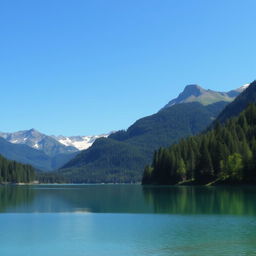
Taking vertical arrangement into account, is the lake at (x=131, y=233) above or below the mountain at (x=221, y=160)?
below

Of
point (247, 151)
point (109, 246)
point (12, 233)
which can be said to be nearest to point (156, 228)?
point (109, 246)

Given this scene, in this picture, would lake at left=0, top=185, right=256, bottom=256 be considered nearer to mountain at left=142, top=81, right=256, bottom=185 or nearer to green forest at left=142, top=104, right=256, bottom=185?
green forest at left=142, top=104, right=256, bottom=185

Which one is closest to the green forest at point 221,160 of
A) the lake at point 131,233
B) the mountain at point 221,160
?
the mountain at point 221,160

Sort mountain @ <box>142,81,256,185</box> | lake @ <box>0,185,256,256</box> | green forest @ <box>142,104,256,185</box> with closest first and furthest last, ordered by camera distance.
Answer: lake @ <box>0,185,256,256</box>, green forest @ <box>142,104,256,185</box>, mountain @ <box>142,81,256,185</box>

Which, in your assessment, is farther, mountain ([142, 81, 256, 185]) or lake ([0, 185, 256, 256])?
mountain ([142, 81, 256, 185])

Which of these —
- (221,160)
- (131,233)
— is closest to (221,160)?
(221,160)

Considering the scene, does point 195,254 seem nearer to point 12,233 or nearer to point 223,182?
point 12,233

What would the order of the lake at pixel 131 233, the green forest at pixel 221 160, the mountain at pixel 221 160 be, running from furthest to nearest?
1. the mountain at pixel 221 160
2. the green forest at pixel 221 160
3. the lake at pixel 131 233

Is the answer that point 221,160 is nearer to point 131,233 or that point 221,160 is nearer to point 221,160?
point 221,160

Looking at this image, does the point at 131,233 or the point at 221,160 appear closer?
the point at 131,233

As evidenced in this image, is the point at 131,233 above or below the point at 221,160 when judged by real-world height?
below

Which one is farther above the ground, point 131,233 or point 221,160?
point 221,160

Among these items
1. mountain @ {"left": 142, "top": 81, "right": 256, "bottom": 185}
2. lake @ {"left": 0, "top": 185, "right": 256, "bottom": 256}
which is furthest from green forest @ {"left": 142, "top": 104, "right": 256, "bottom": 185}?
lake @ {"left": 0, "top": 185, "right": 256, "bottom": 256}

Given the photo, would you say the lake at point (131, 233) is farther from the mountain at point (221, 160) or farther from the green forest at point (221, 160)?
the mountain at point (221, 160)
